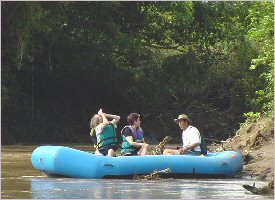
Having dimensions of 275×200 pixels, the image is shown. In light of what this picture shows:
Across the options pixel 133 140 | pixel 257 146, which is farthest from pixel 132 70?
pixel 133 140

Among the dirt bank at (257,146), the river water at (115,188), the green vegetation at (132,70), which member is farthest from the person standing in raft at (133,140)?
the green vegetation at (132,70)

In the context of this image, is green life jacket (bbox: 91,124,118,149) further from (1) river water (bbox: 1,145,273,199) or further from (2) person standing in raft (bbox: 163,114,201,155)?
(1) river water (bbox: 1,145,273,199)

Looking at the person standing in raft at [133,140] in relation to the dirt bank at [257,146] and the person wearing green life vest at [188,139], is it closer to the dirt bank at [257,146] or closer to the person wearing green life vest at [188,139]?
the person wearing green life vest at [188,139]

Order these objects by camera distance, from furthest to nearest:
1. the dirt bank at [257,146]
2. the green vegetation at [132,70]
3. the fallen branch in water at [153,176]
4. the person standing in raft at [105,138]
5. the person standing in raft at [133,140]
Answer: the green vegetation at [132,70] → the dirt bank at [257,146] → the person standing in raft at [105,138] → the person standing in raft at [133,140] → the fallen branch in water at [153,176]

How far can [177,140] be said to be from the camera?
33562 millimetres

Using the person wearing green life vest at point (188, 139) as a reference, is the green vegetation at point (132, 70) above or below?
above

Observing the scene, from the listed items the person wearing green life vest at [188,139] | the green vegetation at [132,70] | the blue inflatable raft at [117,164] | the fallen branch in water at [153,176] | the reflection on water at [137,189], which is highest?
the green vegetation at [132,70]

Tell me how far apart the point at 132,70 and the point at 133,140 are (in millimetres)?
18736

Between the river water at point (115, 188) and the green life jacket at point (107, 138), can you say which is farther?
the green life jacket at point (107, 138)

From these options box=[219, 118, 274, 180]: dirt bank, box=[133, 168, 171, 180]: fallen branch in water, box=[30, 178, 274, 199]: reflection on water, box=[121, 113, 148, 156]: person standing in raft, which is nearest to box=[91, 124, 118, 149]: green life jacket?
box=[121, 113, 148, 156]: person standing in raft

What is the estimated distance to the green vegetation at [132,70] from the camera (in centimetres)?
3183

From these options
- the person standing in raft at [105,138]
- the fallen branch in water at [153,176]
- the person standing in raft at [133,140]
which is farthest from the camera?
the person standing in raft at [105,138]

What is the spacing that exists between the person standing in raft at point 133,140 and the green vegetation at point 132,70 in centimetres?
1423

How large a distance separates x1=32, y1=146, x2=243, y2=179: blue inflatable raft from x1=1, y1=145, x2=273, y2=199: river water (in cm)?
21
